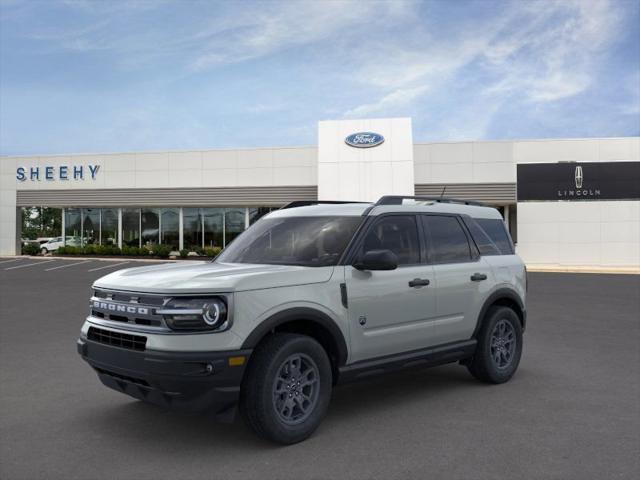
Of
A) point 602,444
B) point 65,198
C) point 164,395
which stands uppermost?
point 65,198

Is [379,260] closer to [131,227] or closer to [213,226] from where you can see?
[213,226]

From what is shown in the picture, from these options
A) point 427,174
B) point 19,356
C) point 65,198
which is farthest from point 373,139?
point 19,356

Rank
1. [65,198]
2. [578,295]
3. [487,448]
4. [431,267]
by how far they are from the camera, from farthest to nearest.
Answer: [65,198], [578,295], [431,267], [487,448]

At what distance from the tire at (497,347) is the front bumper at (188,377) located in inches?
122

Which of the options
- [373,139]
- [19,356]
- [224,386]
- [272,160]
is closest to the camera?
[224,386]

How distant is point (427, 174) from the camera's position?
32.7 meters

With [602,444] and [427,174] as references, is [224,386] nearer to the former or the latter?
[602,444]

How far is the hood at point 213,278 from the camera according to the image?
434 centimetres

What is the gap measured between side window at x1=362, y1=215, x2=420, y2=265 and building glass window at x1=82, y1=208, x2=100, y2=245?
3620cm

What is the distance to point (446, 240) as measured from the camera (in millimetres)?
6258

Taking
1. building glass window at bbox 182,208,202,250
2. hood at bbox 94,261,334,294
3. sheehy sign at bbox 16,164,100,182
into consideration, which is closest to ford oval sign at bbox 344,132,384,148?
building glass window at bbox 182,208,202,250

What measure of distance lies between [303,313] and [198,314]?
33.5 inches

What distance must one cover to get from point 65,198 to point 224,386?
36.8 m

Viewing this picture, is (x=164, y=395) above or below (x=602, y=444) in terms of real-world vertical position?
above
